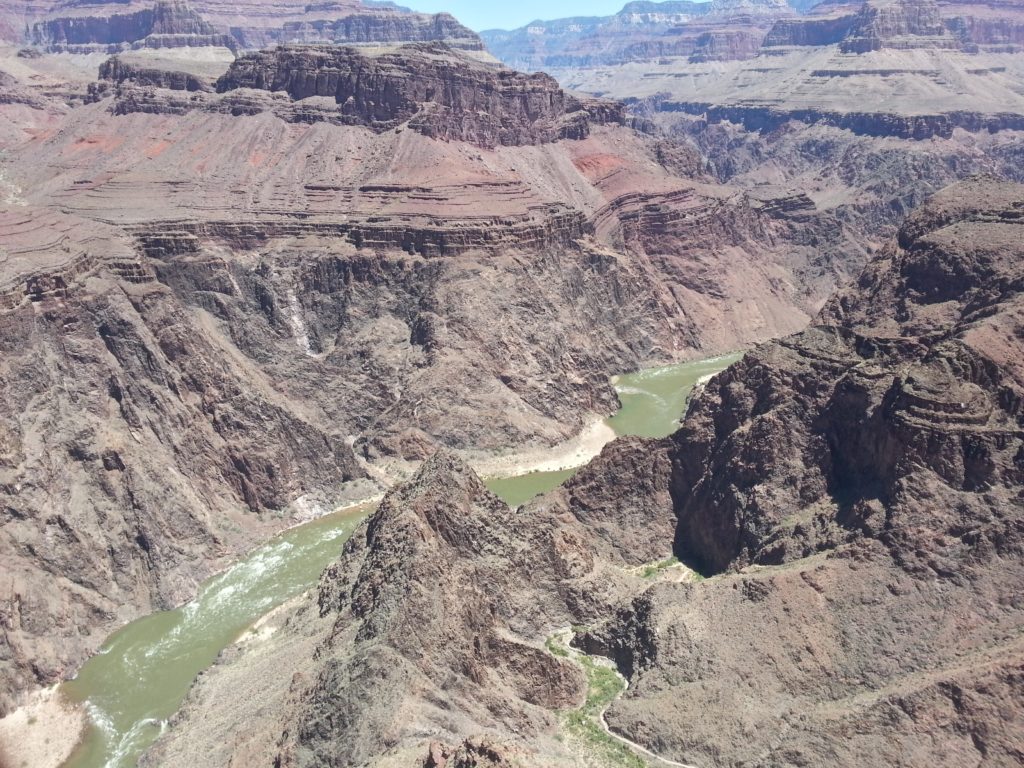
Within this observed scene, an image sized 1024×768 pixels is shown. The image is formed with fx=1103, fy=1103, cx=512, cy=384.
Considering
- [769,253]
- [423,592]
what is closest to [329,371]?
[423,592]

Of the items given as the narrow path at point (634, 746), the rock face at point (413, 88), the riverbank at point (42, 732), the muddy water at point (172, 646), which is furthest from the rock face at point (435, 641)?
the rock face at point (413, 88)

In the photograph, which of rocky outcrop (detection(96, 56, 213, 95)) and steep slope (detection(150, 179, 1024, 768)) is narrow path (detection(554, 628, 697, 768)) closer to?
steep slope (detection(150, 179, 1024, 768))

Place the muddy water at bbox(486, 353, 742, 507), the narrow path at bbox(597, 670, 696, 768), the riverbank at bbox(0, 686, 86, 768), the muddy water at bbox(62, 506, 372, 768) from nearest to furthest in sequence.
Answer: the narrow path at bbox(597, 670, 696, 768)
the riverbank at bbox(0, 686, 86, 768)
the muddy water at bbox(62, 506, 372, 768)
the muddy water at bbox(486, 353, 742, 507)

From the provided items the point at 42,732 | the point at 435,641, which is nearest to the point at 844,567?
the point at 435,641

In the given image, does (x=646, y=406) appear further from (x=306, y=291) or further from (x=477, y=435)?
(x=306, y=291)

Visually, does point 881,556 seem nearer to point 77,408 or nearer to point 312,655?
point 312,655

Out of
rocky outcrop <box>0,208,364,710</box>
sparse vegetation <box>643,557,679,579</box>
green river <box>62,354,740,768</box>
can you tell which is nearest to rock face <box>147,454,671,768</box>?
sparse vegetation <box>643,557,679,579</box>
